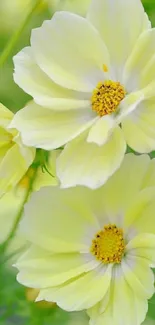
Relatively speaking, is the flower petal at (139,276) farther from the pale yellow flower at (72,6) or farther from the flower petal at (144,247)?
the pale yellow flower at (72,6)

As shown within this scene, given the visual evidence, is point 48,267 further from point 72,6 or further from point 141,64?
point 72,6

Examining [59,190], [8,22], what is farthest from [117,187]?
[8,22]

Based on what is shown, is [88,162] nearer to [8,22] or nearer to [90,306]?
[90,306]

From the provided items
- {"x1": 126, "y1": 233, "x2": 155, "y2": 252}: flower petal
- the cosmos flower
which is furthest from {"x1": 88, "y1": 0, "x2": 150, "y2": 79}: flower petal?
{"x1": 126, "y1": 233, "x2": 155, "y2": 252}: flower petal

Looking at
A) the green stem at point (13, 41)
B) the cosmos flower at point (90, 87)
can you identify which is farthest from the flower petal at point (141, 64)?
the green stem at point (13, 41)

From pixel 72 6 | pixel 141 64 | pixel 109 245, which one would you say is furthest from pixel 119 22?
pixel 72 6

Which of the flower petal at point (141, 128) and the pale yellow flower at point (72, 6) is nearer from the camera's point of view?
the flower petal at point (141, 128)
